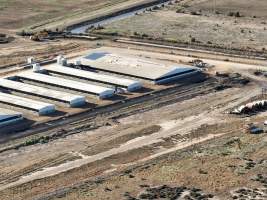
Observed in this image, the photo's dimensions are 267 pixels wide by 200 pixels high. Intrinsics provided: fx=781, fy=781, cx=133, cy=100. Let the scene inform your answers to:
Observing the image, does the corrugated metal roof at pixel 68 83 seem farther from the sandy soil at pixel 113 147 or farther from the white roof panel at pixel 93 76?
the sandy soil at pixel 113 147

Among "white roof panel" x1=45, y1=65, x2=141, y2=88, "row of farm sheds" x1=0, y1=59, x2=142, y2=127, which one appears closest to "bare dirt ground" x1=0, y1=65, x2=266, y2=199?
"row of farm sheds" x1=0, y1=59, x2=142, y2=127

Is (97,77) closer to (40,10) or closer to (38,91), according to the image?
(38,91)

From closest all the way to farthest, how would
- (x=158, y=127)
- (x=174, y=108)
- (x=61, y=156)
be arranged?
(x=61, y=156) < (x=158, y=127) < (x=174, y=108)

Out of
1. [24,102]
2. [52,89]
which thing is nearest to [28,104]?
[24,102]

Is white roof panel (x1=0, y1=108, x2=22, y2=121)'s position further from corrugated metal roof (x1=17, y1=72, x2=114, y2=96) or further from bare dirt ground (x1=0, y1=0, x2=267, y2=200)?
corrugated metal roof (x1=17, y1=72, x2=114, y2=96)

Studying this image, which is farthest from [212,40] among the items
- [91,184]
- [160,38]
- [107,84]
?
[91,184]

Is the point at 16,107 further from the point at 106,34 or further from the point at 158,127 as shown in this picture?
the point at 106,34
